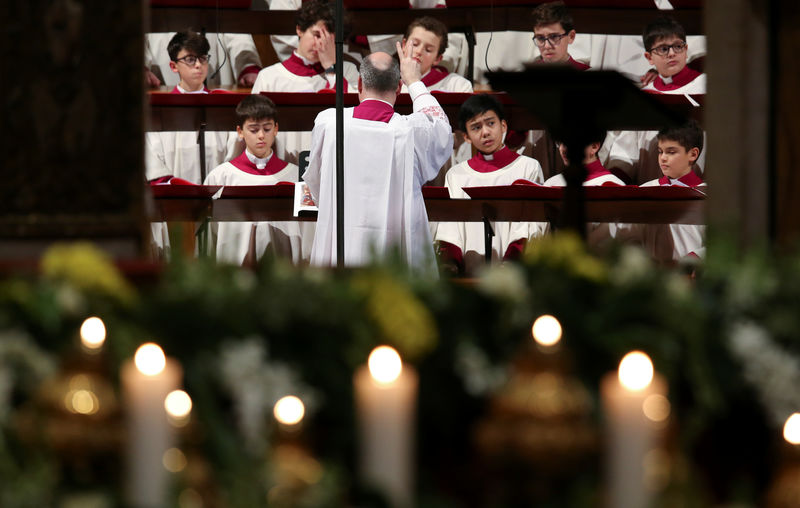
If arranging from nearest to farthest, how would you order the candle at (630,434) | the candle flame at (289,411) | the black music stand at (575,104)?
the candle at (630,434), the candle flame at (289,411), the black music stand at (575,104)

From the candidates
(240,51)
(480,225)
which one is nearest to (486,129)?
(480,225)

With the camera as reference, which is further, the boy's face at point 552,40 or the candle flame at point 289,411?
the boy's face at point 552,40

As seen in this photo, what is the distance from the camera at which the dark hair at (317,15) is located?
20.0 ft

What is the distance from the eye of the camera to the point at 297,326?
0.94 meters

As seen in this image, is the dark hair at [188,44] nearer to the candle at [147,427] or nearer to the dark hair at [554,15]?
the dark hair at [554,15]

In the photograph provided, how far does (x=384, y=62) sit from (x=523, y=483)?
405cm

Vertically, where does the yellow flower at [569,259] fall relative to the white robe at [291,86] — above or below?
below

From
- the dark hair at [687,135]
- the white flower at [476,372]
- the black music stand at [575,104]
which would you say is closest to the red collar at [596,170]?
the dark hair at [687,135]

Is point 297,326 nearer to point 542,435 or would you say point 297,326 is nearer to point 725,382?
point 542,435

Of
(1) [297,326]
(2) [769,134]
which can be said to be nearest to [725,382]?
(1) [297,326]

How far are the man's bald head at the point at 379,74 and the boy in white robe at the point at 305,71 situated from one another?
4.59 feet

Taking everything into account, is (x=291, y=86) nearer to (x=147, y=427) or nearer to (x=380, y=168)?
(x=380, y=168)

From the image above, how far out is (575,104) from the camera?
1881mm

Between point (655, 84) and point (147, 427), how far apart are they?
226 inches
